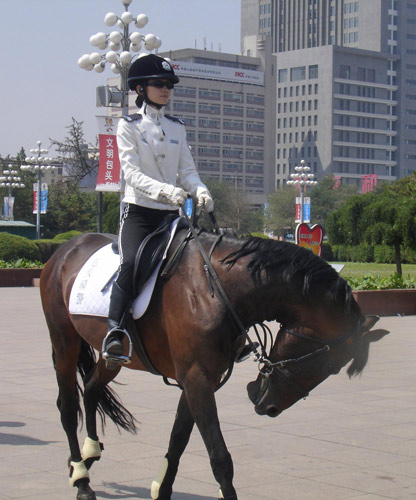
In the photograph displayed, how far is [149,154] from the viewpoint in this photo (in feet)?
19.0

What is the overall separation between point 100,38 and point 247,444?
63.6 ft

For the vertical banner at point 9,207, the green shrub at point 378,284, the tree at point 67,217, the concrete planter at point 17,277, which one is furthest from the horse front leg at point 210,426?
the tree at point 67,217

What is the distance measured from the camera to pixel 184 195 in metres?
5.46

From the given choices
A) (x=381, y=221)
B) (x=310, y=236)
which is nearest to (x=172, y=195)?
(x=310, y=236)

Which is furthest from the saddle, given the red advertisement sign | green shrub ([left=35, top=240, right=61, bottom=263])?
green shrub ([left=35, top=240, right=61, bottom=263])

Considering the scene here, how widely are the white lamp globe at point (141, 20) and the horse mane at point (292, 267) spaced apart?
20.9 m

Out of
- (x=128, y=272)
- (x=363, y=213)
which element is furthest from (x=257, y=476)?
(x=363, y=213)

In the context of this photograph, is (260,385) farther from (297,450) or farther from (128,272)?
(297,450)

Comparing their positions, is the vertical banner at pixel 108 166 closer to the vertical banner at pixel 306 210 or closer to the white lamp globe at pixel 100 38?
the white lamp globe at pixel 100 38

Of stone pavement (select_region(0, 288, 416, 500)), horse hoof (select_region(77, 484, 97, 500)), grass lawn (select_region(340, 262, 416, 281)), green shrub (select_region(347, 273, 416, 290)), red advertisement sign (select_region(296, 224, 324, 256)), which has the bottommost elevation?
grass lawn (select_region(340, 262, 416, 281))

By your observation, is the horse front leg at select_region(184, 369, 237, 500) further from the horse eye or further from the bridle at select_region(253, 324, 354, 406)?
the horse eye

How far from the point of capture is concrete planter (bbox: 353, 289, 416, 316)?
64.7 ft

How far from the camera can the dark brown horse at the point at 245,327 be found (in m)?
4.85

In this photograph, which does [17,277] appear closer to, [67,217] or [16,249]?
[16,249]
